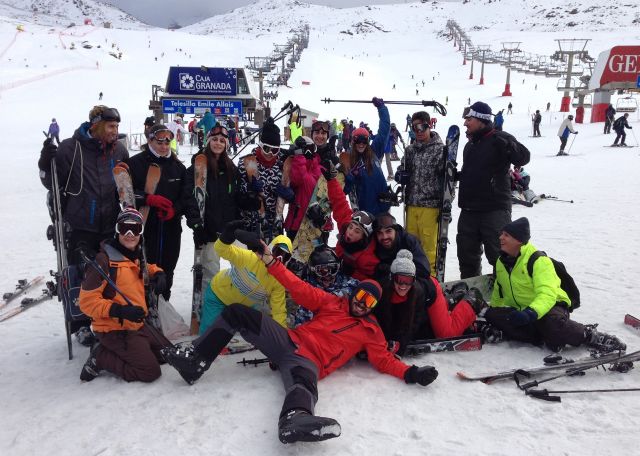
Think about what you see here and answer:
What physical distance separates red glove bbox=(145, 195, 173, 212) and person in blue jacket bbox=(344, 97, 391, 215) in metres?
1.86

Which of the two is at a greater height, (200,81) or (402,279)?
(200,81)

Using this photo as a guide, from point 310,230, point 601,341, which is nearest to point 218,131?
point 310,230

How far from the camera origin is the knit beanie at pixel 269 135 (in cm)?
442

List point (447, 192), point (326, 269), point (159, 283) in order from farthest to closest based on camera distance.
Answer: point (447, 192)
point (326, 269)
point (159, 283)

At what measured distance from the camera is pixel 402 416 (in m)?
3.11

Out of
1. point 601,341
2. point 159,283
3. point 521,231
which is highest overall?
point 521,231

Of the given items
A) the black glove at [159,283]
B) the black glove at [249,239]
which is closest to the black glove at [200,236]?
the black glove at [159,283]

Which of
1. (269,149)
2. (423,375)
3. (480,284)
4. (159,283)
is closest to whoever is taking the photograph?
(423,375)

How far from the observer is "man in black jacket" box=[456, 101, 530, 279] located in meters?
4.65

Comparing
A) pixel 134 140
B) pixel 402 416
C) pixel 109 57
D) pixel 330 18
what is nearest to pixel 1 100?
pixel 134 140

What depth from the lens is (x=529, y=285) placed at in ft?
13.5

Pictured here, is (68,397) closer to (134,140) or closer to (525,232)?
(525,232)

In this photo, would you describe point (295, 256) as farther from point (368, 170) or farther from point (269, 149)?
point (368, 170)

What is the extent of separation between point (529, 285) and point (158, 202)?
3125 millimetres
